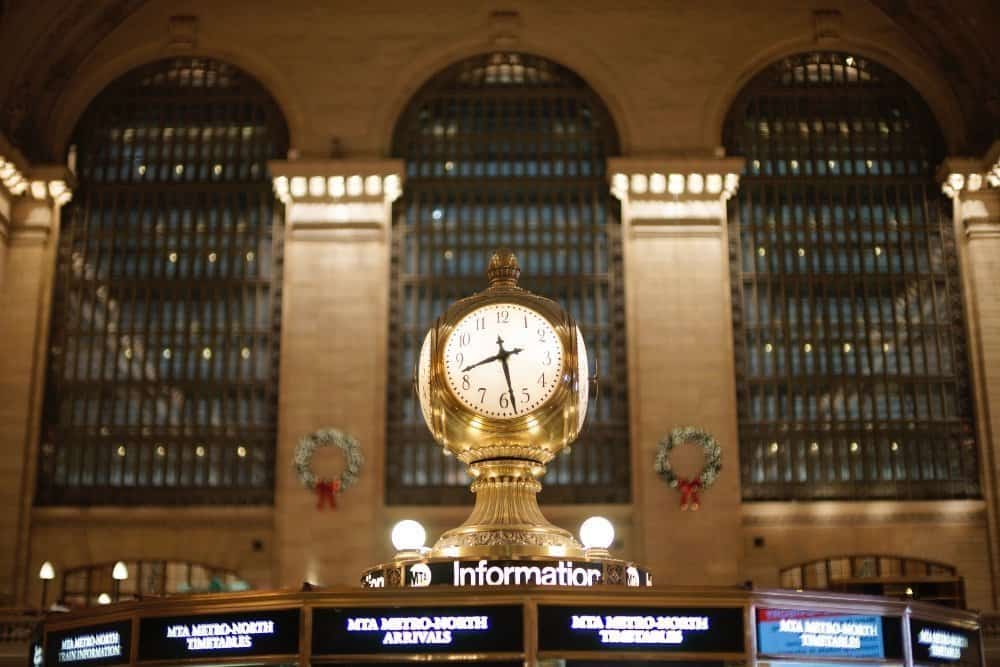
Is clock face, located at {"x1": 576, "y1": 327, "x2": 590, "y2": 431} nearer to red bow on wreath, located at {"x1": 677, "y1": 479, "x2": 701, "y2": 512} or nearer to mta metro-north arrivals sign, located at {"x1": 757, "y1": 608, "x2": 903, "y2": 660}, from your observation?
mta metro-north arrivals sign, located at {"x1": 757, "y1": 608, "x2": 903, "y2": 660}

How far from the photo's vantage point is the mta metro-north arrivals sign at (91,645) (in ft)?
13.5

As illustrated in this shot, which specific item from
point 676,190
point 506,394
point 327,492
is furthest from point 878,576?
point 506,394

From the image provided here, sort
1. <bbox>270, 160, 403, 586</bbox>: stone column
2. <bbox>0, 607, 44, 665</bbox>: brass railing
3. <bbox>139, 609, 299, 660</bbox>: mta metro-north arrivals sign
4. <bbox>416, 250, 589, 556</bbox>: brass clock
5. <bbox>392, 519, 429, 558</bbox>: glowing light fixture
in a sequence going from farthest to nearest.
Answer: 1. <bbox>270, 160, 403, 586</bbox>: stone column
2. <bbox>0, 607, 44, 665</bbox>: brass railing
3. <bbox>392, 519, 429, 558</bbox>: glowing light fixture
4. <bbox>416, 250, 589, 556</bbox>: brass clock
5. <bbox>139, 609, 299, 660</bbox>: mta metro-north arrivals sign

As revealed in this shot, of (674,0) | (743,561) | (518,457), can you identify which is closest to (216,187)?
(674,0)

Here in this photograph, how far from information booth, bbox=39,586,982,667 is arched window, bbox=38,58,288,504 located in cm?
2320

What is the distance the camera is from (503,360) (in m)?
4.74

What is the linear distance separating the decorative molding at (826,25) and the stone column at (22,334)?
16098mm

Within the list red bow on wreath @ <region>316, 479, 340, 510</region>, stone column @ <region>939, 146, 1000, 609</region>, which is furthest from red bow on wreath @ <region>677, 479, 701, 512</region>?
red bow on wreath @ <region>316, 479, 340, 510</region>

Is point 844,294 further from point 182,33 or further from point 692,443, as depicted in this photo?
point 182,33

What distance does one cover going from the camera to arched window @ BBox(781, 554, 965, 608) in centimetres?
2589

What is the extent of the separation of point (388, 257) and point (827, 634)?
78.8 feet

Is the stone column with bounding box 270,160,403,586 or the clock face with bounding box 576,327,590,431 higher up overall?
the stone column with bounding box 270,160,403,586

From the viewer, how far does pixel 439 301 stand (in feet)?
90.9

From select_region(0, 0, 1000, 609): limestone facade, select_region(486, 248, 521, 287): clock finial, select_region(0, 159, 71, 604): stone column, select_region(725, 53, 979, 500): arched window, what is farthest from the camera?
select_region(725, 53, 979, 500): arched window
